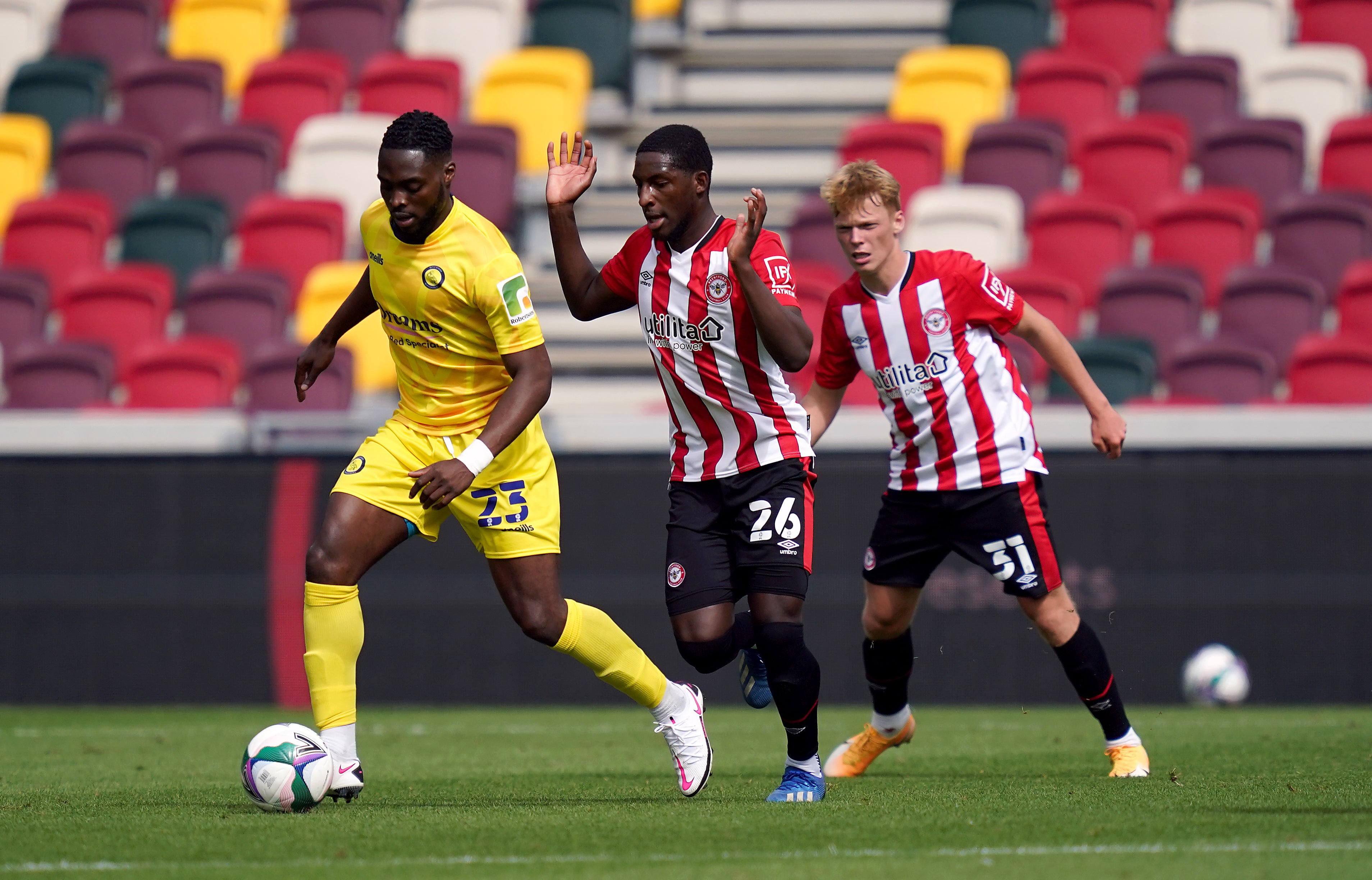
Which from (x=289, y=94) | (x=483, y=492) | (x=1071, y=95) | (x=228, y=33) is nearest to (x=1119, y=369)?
(x=1071, y=95)

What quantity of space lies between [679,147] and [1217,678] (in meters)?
5.62

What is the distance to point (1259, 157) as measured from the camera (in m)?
13.0

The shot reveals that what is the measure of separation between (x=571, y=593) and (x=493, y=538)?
172 inches

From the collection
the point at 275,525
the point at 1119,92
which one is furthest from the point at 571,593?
the point at 1119,92

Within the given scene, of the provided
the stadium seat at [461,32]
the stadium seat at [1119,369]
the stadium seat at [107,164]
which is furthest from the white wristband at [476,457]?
the stadium seat at [461,32]

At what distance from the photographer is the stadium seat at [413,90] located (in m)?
14.3

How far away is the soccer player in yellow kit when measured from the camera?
5023mm

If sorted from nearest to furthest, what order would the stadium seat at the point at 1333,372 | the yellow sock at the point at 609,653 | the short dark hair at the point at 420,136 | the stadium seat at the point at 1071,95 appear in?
1. the short dark hair at the point at 420,136
2. the yellow sock at the point at 609,653
3. the stadium seat at the point at 1333,372
4. the stadium seat at the point at 1071,95

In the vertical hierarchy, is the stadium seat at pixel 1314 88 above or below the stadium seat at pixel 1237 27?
below

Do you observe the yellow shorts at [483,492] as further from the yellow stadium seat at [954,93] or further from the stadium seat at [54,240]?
the yellow stadium seat at [954,93]

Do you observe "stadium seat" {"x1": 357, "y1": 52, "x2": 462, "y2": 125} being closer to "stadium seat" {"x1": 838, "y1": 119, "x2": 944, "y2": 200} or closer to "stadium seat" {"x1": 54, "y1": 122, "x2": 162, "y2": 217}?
"stadium seat" {"x1": 54, "y1": 122, "x2": 162, "y2": 217}

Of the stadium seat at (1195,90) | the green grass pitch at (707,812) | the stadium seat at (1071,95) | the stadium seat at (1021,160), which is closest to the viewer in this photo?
the green grass pitch at (707,812)

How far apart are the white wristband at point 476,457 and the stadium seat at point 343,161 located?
9152 millimetres

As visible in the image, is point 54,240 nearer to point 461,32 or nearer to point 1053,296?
point 461,32
